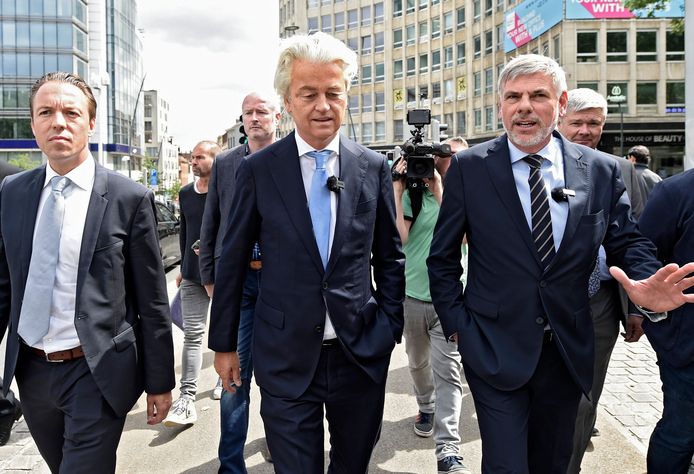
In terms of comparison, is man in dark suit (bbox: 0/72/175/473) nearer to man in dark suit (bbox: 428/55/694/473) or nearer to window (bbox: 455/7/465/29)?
man in dark suit (bbox: 428/55/694/473)

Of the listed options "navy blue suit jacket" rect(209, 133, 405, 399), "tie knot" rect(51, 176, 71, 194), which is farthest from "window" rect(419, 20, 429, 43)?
"tie knot" rect(51, 176, 71, 194)

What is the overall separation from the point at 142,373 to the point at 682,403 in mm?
2719

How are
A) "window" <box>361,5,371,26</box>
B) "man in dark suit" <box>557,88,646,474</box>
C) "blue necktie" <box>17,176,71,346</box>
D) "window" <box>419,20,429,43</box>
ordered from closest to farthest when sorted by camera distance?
"blue necktie" <box>17,176,71,346</box>
"man in dark suit" <box>557,88,646,474</box>
"window" <box>419,20,429,43</box>
"window" <box>361,5,371,26</box>

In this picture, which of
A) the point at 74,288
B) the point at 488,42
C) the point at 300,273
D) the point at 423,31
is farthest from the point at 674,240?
the point at 423,31

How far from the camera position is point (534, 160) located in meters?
3.07

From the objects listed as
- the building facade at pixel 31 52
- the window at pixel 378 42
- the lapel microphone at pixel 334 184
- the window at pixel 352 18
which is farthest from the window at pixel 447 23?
the lapel microphone at pixel 334 184

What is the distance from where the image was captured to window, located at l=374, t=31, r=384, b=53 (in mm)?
70688

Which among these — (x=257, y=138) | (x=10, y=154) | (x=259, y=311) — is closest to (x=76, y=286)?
(x=259, y=311)

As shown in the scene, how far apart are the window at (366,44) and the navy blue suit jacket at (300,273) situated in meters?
71.7

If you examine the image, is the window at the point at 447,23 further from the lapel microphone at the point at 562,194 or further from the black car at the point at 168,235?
the lapel microphone at the point at 562,194

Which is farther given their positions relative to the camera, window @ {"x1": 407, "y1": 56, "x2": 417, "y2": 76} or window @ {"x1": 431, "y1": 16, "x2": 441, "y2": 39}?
window @ {"x1": 407, "y1": 56, "x2": 417, "y2": 76}

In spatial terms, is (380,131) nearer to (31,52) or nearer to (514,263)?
(31,52)

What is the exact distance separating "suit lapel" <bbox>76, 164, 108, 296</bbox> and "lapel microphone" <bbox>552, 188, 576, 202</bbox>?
6.70 feet

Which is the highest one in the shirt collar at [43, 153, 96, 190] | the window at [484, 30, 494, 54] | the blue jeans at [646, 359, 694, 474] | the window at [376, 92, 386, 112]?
the window at [484, 30, 494, 54]
